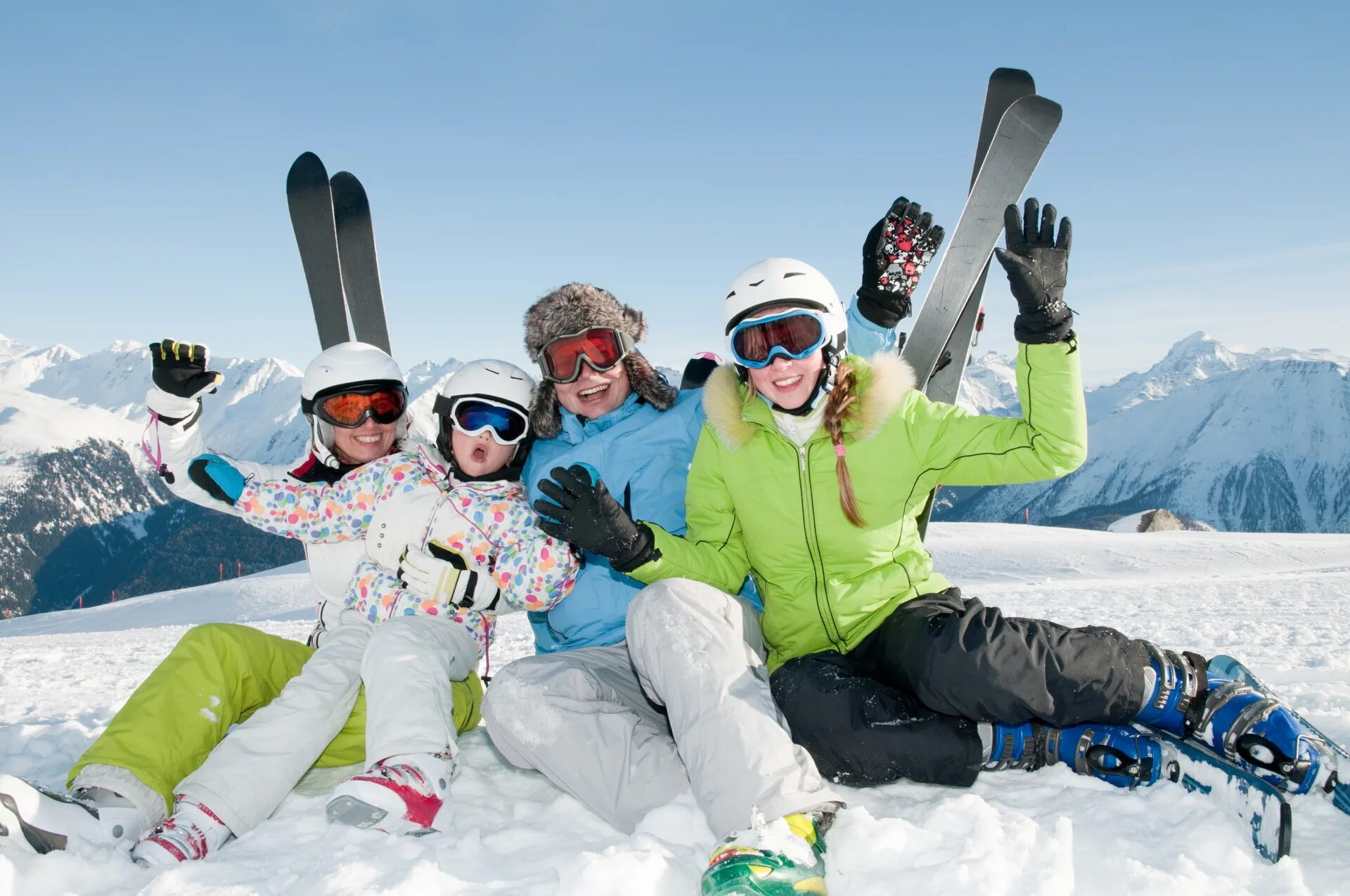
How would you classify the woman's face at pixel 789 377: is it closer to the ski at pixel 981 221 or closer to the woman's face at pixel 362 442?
the ski at pixel 981 221

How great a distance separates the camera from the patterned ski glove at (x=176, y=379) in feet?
11.4

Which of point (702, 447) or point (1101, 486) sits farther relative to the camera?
point (1101, 486)

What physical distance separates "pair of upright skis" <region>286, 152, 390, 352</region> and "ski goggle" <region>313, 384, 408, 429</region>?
1.81m

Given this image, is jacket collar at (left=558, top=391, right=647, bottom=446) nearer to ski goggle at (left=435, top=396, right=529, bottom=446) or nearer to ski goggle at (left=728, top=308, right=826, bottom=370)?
ski goggle at (left=435, top=396, right=529, bottom=446)

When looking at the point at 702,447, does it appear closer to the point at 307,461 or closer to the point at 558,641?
the point at 558,641

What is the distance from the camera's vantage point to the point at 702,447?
3043 millimetres

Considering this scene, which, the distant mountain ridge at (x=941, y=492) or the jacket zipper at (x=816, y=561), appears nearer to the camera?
the jacket zipper at (x=816, y=561)

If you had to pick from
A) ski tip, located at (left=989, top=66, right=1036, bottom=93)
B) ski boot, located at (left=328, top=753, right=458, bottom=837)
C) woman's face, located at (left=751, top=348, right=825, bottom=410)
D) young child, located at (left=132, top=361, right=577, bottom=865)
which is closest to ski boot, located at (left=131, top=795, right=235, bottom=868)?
young child, located at (left=132, top=361, right=577, bottom=865)

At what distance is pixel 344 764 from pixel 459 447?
4.16 feet

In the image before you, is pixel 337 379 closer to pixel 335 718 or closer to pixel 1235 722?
pixel 335 718

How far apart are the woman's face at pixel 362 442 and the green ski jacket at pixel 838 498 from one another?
151 centimetres

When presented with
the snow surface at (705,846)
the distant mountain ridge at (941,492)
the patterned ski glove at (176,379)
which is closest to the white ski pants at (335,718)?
the snow surface at (705,846)

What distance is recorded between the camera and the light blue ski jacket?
3.15 metres

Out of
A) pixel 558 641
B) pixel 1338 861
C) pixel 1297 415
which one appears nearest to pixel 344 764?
pixel 558 641
